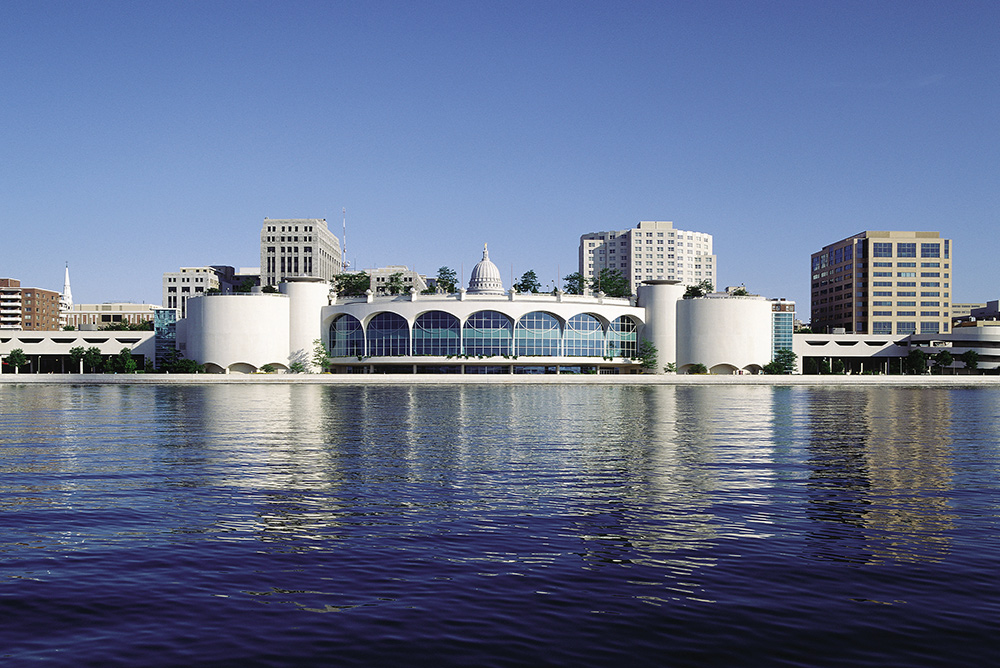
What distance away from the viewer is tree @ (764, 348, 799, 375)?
162 metres

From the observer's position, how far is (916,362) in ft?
568

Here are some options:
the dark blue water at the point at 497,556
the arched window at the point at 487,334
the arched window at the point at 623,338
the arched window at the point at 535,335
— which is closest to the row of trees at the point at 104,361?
the arched window at the point at 487,334

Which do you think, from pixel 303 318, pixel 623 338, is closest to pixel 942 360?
pixel 623 338

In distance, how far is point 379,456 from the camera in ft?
122

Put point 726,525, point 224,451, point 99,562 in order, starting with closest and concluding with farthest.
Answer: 1. point 99,562
2. point 726,525
3. point 224,451

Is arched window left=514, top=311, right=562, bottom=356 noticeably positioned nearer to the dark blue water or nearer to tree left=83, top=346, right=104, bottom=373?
tree left=83, top=346, right=104, bottom=373

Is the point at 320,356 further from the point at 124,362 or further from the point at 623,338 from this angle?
the point at 623,338

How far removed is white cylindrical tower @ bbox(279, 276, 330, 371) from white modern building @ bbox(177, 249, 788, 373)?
0.61ft

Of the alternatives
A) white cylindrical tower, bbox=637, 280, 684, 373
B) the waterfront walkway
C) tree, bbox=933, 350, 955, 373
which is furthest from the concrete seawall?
tree, bbox=933, 350, 955, 373

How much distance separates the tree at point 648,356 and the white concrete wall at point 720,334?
20.6 feet

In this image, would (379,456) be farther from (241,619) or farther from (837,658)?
(837,658)

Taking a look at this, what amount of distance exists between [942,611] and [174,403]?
75867mm

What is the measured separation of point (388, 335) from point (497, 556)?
5432 inches

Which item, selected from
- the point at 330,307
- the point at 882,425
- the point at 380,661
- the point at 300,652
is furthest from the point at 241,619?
the point at 330,307
